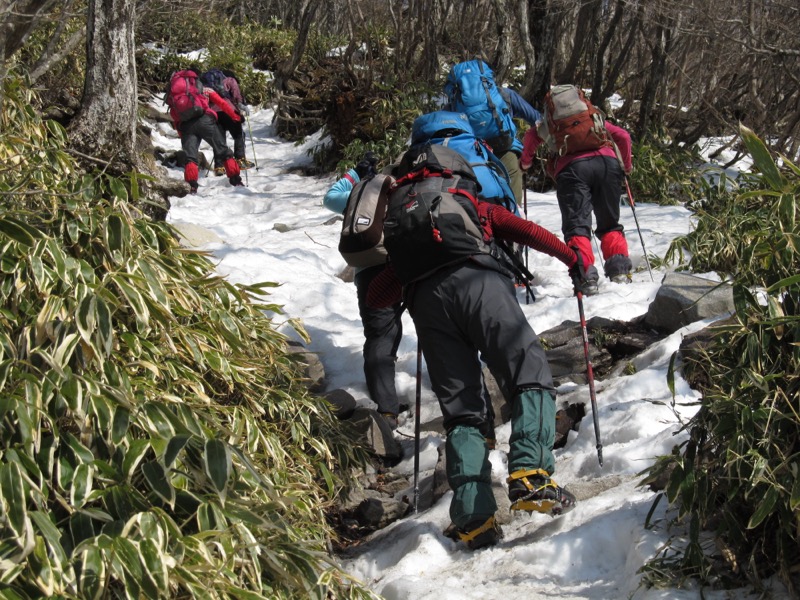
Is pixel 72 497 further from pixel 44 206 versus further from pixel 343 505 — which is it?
pixel 343 505

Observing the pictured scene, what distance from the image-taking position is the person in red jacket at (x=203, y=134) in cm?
1178

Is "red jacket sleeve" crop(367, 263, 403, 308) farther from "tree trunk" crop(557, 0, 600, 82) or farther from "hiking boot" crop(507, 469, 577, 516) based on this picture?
"tree trunk" crop(557, 0, 600, 82)

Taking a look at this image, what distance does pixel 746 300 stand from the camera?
10.5 ft

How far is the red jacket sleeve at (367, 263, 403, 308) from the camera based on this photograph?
451 centimetres

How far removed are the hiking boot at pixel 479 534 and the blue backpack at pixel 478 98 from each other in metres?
4.13

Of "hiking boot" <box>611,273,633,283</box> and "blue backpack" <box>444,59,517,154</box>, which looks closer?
"blue backpack" <box>444,59,517,154</box>

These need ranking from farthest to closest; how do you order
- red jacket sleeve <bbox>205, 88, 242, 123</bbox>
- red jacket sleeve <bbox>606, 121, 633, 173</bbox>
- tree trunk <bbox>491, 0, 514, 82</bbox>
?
red jacket sleeve <bbox>205, 88, 242, 123</bbox> → tree trunk <bbox>491, 0, 514, 82</bbox> → red jacket sleeve <bbox>606, 121, 633, 173</bbox>

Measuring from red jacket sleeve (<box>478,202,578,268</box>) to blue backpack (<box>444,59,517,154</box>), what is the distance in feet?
9.88

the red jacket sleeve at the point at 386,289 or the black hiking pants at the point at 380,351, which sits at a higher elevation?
the red jacket sleeve at the point at 386,289

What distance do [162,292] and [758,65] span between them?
10.6 meters

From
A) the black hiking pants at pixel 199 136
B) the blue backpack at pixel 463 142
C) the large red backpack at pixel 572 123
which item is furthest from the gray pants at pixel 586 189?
the black hiking pants at pixel 199 136

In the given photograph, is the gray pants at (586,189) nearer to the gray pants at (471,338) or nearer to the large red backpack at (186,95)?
the gray pants at (471,338)

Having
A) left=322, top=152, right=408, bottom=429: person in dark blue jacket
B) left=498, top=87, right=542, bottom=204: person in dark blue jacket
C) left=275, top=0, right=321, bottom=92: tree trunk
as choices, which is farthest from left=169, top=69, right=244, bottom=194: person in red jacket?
left=322, top=152, right=408, bottom=429: person in dark blue jacket

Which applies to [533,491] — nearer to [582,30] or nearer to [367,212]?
[367,212]
